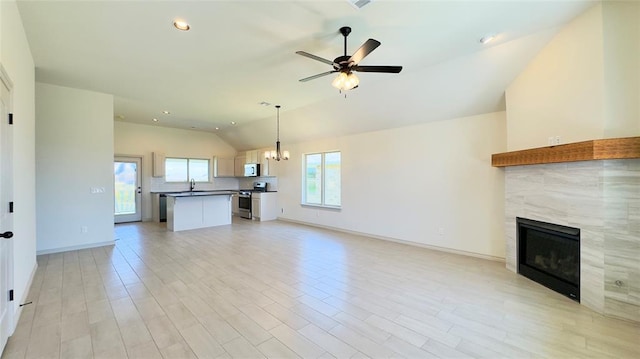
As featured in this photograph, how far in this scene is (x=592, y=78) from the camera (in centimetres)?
282

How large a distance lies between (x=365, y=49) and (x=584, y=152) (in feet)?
8.10

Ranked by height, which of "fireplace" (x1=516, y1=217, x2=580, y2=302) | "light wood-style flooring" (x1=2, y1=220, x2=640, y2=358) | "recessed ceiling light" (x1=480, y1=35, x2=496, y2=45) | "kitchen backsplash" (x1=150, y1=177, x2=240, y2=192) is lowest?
"light wood-style flooring" (x1=2, y1=220, x2=640, y2=358)

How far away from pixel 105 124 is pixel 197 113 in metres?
2.01

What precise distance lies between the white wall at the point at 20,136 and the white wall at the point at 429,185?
543cm

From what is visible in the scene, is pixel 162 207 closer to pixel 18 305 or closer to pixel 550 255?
pixel 18 305

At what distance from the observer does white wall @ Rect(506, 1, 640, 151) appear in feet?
8.66

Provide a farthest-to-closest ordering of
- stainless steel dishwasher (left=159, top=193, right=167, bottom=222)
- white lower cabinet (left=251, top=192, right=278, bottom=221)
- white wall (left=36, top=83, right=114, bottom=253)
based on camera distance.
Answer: white lower cabinet (left=251, top=192, right=278, bottom=221), stainless steel dishwasher (left=159, top=193, right=167, bottom=222), white wall (left=36, top=83, right=114, bottom=253)

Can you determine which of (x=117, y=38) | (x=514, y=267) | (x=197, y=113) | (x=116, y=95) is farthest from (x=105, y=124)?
(x=514, y=267)

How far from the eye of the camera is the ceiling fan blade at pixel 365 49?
2469mm

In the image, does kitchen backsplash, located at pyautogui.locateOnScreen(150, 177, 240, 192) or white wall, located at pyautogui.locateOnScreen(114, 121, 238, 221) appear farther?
kitchen backsplash, located at pyautogui.locateOnScreen(150, 177, 240, 192)

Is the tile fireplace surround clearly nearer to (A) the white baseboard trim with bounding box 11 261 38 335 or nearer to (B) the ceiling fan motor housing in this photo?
(B) the ceiling fan motor housing

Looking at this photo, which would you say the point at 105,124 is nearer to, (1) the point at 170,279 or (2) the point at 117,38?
(2) the point at 117,38

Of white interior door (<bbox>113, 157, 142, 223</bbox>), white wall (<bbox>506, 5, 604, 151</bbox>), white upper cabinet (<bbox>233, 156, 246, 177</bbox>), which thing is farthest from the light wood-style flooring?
white upper cabinet (<bbox>233, 156, 246, 177</bbox>)

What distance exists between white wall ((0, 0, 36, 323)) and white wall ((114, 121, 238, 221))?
4.90m
